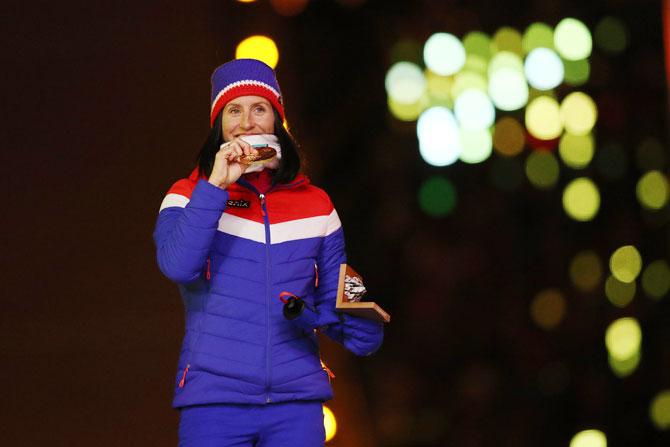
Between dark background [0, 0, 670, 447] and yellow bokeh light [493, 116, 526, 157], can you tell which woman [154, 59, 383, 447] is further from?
yellow bokeh light [493, 116, 526, 157]

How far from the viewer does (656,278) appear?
3.91 meters

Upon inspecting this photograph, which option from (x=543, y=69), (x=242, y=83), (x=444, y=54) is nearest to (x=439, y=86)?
(x=444, y=54)

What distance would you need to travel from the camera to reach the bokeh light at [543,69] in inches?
157

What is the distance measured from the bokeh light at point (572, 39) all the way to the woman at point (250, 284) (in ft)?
6.12

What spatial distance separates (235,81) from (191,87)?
1.12 metres

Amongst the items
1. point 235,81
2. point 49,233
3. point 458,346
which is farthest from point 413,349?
point 235,81

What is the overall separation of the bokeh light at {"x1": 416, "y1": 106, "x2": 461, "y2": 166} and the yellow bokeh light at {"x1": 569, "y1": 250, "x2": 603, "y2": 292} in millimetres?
548

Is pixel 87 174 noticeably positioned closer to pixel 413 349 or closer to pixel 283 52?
pixel 283 52

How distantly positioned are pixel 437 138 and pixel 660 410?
3.95ft

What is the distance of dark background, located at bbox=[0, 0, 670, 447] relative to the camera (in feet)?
11.1

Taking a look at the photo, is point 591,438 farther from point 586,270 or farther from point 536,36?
point 536,36

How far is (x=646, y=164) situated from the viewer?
12.9ft

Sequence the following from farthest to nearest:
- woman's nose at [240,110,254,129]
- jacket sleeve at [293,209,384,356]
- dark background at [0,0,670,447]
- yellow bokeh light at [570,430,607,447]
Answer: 1. yellow bokeh light at [570,430,607,447]
2. dark background at [0,0,670,447]
3. woman's nose at [240,110,254,129]
4. jacket sleeve at [293,209,384,356]

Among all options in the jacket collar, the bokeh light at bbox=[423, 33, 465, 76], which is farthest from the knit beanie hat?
the bokeh light at bbox=[423, 33, 465, 76]
